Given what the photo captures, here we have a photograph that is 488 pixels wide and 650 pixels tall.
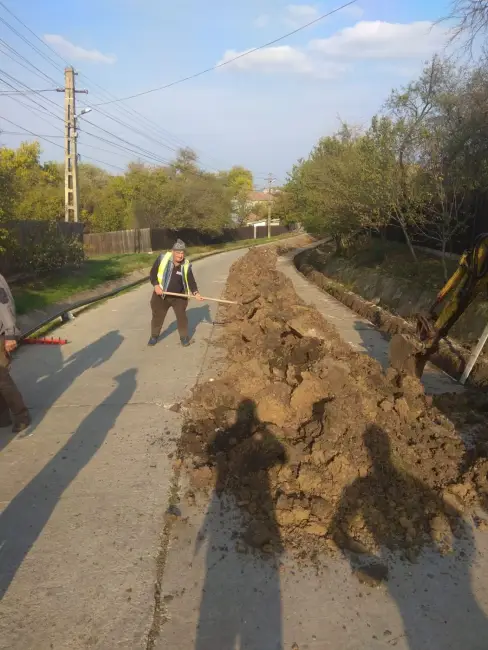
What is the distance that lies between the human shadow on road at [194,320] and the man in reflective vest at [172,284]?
73 cm

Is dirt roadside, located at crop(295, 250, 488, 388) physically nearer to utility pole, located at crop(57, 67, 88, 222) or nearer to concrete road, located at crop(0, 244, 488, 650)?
concrete road, located at crop(0, 244, 488, 650)

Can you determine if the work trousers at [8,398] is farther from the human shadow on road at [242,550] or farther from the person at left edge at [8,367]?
the human shadow on road at [242,550]

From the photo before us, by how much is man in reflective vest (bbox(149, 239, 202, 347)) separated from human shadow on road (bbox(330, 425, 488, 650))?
16.9 feet

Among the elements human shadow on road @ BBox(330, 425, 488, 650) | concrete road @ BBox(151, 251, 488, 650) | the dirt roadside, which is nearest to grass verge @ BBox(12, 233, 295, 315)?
the dirt roadside

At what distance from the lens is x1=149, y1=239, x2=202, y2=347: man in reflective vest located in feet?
28.3

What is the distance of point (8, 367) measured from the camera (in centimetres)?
519

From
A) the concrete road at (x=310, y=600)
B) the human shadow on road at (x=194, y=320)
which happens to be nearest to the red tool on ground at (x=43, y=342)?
the human shadow on road at (x=194, y=320)

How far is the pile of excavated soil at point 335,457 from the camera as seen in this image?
11.7 ft

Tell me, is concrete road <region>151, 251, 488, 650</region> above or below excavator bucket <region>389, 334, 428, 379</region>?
below

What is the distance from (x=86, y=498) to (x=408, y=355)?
413 centimetres

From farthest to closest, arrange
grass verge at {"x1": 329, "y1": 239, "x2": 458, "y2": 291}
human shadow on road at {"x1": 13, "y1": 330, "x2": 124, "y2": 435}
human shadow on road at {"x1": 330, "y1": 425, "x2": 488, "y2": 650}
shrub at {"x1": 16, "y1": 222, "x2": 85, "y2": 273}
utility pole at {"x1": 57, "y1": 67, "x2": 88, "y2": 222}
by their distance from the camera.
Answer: utility pole at {"x1": 57, "y1": 67, "x2": 88, "y2": 222}
shrub at {"x1": 16, "y1": 222, "x2": 85, "y2": 273}
grass verge at {"x1": 329, "y1": 239, "x2": 458, "y2": 291}
human shadow on road at {"x1": 13, "y1": 330, "x2": 124, "y2": 435}
human shadow on road at {"x1": 330, "y1": 425, "x2": 488, "y2": 650}

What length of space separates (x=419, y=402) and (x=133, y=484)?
273 centimetres

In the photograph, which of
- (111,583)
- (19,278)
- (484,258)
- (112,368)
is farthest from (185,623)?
(19,278)

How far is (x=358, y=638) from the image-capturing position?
2.76 meters
